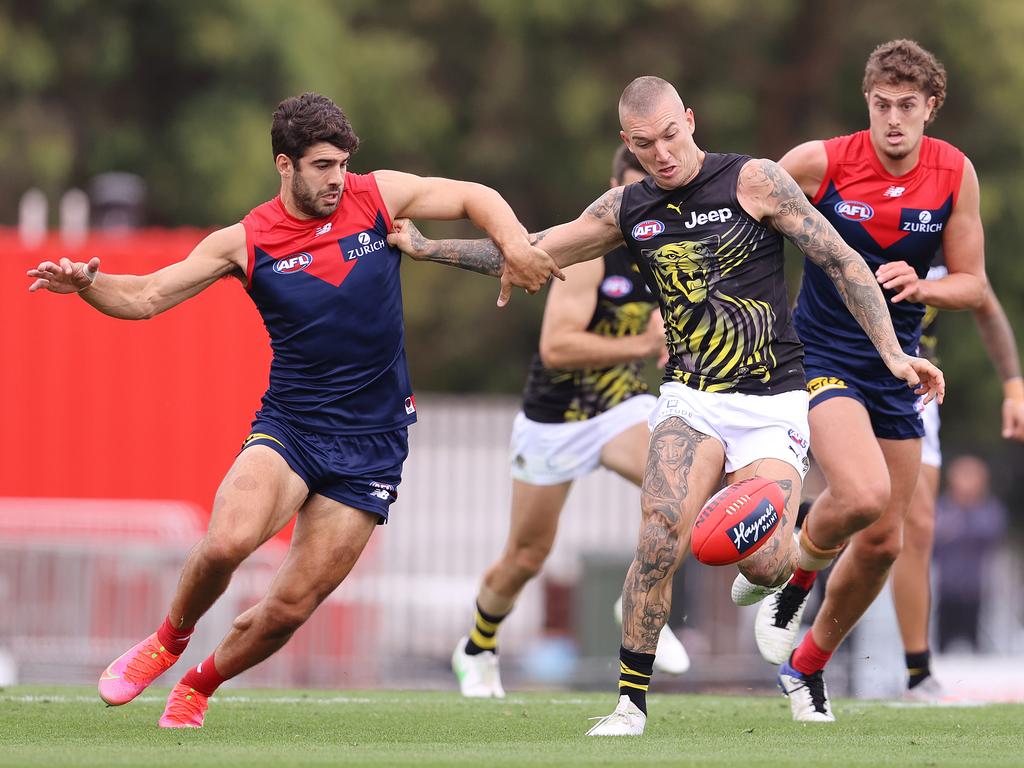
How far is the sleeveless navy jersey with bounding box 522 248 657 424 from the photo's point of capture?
32.7ft

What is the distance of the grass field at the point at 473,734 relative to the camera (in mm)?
6707

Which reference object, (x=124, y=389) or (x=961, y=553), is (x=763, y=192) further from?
(x=961, y=553)

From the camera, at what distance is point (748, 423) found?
299 inches

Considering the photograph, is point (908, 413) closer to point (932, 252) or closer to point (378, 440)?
point (932, 252)

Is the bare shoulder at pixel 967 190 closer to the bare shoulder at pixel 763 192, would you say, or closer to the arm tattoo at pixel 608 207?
the bare shoulder at pixel 763 192

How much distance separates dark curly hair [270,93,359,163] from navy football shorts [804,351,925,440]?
2456 millimetres

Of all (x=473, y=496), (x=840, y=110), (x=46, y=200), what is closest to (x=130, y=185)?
(x=46, y=200)

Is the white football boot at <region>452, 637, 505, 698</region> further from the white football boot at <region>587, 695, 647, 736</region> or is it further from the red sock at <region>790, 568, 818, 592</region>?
the white football boot at <region>587, 695, 647, 736</region>

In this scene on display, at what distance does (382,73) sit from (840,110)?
6375 mm

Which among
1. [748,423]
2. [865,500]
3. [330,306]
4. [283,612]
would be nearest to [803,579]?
[865,500]

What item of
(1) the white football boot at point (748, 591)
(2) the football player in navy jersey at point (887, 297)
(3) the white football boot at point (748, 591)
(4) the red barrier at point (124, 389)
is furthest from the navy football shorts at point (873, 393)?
(4) the red barrier at point (124, 389)

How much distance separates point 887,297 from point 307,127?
2842mm

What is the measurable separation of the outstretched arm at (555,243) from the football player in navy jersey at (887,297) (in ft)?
3.42

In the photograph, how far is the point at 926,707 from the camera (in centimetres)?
952
